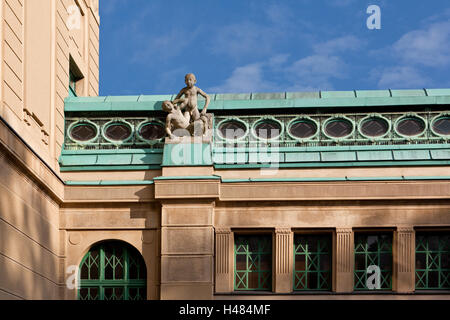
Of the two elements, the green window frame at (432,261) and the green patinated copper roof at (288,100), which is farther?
the green patinated copper roof at (288,100)

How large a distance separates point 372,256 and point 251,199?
391cm

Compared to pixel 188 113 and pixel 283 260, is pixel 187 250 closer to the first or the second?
pixel 283 260

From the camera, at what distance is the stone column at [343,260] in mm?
24172

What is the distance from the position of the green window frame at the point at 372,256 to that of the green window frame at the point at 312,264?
2.67ft

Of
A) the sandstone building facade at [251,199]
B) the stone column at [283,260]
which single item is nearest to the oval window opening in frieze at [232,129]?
the sandstone building facade at [251,199]

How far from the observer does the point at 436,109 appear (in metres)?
25.5

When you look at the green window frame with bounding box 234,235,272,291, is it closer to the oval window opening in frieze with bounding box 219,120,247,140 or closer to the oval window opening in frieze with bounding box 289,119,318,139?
the oval window opening in frieze with bounding box 219,120,247,140

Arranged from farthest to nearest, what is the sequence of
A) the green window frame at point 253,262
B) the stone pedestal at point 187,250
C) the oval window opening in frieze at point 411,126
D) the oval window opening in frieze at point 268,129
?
the oval window opening in frieze at point 268,129 → the oval window opening in frieze at point 411,126 → the green window frame at point 253,262 → the stone pedestal at point 187,250

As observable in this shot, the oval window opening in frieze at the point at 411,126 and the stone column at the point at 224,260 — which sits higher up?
the oval window opening in frieze at the point at 411,126

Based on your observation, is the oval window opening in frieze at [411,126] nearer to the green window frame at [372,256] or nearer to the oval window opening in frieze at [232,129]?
the green window frame at [372,256]

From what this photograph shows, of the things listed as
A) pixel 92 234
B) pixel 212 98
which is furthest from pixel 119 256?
pixel 212 98

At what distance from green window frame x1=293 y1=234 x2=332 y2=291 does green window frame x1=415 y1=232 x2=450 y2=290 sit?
2.59 meters

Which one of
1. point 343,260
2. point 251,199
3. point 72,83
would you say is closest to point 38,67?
point 72,83
